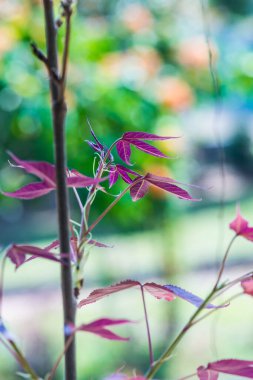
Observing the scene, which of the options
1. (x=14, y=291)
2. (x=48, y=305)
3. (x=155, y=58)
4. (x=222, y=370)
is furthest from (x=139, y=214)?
(x=222, y=370)

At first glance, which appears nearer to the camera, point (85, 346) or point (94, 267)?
point (85, 346)

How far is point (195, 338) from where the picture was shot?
202cm

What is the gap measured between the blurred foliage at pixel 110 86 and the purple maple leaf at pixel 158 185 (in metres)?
1.02

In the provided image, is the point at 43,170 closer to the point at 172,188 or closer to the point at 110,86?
the point at 172,188

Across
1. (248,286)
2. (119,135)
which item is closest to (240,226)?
(248,286)

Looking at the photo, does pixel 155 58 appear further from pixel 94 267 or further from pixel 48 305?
pixel 94 267

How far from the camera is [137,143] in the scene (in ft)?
0.95

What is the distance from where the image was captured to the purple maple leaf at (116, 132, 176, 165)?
10.9 inches

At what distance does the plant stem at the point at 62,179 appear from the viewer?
22cm

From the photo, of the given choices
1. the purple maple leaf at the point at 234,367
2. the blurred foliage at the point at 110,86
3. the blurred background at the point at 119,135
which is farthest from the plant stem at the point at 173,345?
the blurred foliage at the point at 110,86

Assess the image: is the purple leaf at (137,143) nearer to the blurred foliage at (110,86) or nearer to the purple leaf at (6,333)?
the purple leaf at (6,333)

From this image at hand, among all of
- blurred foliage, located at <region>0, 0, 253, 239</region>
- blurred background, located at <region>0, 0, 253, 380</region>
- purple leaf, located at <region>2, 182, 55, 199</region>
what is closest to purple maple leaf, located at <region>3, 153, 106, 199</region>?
purple leaf, located at <region>2, 182, 55, 199</region>

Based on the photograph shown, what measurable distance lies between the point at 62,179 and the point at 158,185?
0.22 ft

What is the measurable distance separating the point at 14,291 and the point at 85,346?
646 mm
